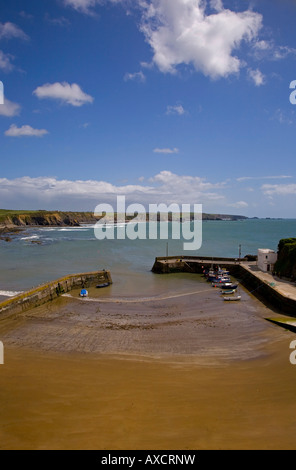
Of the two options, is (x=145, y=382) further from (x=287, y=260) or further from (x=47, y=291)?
(x=287, y=260)

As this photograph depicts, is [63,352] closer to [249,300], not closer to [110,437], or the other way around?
[110,437]

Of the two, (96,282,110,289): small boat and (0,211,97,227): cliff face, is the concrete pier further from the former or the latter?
(0,211,97,227): cliff face

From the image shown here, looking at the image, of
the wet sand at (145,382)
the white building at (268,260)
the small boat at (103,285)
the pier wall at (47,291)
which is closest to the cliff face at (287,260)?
the white building at (268,260)

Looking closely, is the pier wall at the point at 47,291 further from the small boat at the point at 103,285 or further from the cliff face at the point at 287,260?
the cliff face at the point at 287,260

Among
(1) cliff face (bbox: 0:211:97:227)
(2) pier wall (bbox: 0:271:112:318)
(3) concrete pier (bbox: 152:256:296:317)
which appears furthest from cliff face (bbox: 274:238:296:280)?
(1) cliff face (bbox: 0:211:97:227)

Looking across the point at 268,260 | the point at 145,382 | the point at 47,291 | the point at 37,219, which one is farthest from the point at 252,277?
the point at 37,219
